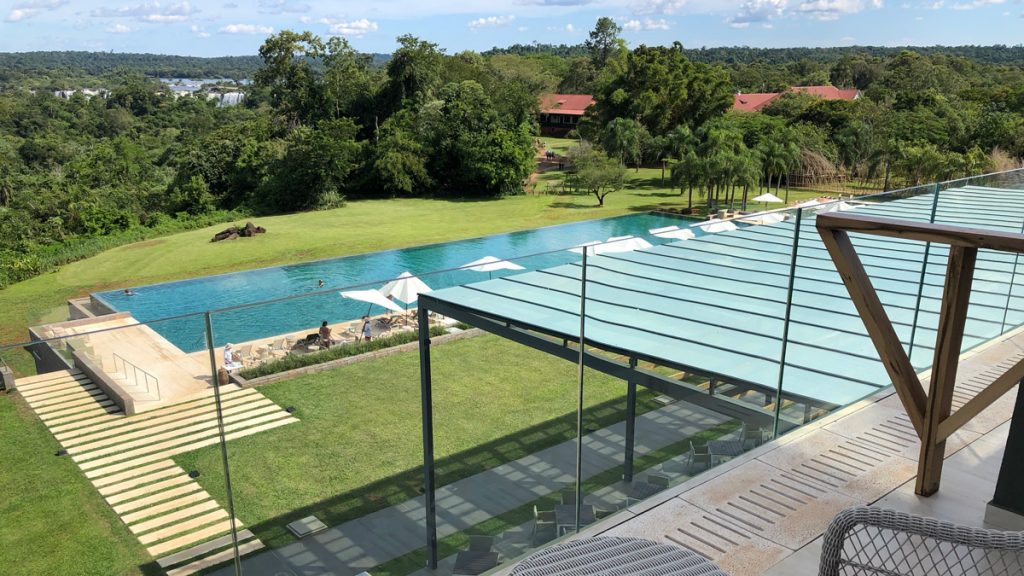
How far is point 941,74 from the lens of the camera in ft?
221

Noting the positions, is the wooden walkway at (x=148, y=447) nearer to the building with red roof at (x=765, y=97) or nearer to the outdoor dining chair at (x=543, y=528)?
the outdoor dining chair at (x=543, y=528)

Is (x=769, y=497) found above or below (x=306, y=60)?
below

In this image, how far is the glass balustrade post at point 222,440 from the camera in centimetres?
276

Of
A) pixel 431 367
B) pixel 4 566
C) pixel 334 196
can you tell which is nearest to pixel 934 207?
pixel 431 367

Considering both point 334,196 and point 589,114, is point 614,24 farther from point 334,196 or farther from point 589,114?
point 334,196

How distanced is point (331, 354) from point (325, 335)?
0.13 m

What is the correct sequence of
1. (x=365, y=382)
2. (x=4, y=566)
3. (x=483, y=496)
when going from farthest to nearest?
(x=483, y=496) → (x=365, y=382) → (x=4, y=566)

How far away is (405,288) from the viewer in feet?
12.2

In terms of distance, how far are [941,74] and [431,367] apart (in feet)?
256

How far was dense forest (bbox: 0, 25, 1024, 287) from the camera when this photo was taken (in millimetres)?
32906

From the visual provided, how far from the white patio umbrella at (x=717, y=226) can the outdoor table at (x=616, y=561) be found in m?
2.27

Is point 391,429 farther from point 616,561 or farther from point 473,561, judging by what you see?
point 616,561

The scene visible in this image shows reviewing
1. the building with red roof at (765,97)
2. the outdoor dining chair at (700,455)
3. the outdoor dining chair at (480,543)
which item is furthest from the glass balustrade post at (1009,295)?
the building with red roof at (765,97)

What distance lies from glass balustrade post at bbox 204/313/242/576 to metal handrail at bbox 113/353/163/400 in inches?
14.6
